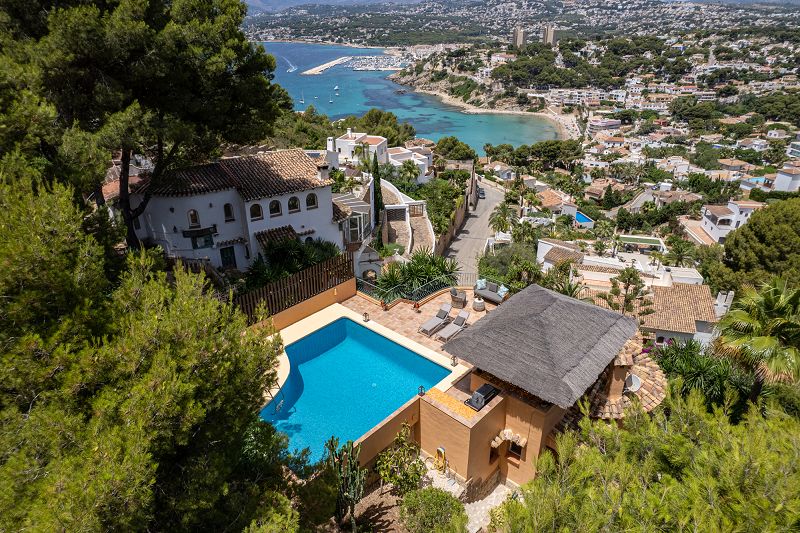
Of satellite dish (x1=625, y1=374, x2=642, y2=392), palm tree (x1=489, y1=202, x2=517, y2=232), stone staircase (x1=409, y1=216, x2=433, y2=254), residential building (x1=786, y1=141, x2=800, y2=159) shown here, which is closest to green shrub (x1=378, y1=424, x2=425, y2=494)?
satellite dish (x1=625, y1=374, x2=642, y2=392)

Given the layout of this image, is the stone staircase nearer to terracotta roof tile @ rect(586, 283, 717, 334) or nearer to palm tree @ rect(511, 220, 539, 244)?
palm tree @ rect(511, 220, 539, 244)

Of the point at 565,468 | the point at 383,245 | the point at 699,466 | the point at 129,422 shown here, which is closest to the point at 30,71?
the point at 129,422

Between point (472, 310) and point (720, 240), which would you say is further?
point (720, 240)

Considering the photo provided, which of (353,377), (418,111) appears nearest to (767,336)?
(353,377)

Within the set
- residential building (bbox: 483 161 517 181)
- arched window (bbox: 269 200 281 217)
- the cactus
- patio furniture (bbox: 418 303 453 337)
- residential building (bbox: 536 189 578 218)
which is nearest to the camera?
the cactus

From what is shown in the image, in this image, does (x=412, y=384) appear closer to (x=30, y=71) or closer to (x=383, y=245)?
(x=30, y=71)

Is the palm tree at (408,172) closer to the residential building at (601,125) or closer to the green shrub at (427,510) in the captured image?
the green shrub at (427,510)
